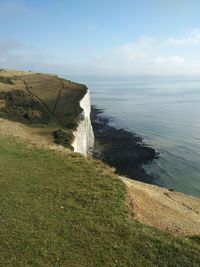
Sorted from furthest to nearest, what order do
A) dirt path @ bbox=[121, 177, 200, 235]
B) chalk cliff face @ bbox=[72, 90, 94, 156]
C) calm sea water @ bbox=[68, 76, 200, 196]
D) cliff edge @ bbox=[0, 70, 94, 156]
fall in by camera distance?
chalk cliff face @ bbox=[72, 90, 94, 156]
cliff edge @ bbox=[0, 70, 94, 156]
calm sea water @ bbox=[68, 76, 200, 196]
dirt path @ bbox=[121, 177, 200, 235]

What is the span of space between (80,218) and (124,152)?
5128 centimetres

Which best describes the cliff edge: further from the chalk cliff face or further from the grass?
the grass

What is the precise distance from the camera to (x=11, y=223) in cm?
1964

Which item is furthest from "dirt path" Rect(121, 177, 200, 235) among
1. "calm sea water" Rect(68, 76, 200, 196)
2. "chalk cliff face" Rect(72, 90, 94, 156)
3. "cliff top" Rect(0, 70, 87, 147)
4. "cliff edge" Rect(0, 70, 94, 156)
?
"chalk cliff face" Rect(72, 90, 94, 156)

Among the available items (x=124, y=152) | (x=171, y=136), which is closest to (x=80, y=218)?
(x=124, y=152)

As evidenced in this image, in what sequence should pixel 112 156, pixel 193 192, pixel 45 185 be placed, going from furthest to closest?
1. pixel 112 156
2. pixel 193 192
3. pixel 45 185

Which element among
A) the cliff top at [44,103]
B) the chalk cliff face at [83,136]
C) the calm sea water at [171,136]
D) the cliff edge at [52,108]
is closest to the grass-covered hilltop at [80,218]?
the cliff edge at [52,108]

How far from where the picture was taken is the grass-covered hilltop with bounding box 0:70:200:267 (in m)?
17.6

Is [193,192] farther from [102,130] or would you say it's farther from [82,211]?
[102,130]

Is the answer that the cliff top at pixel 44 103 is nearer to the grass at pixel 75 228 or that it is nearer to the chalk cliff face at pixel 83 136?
the chalk cliff face at pixel 83 136

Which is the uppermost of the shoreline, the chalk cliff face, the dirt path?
the dirt path

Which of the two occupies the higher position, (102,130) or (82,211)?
(82,211)

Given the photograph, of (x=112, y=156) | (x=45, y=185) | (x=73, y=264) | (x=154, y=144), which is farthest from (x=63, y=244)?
(x=154, y=144)

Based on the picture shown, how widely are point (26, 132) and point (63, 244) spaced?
38.0 meters
